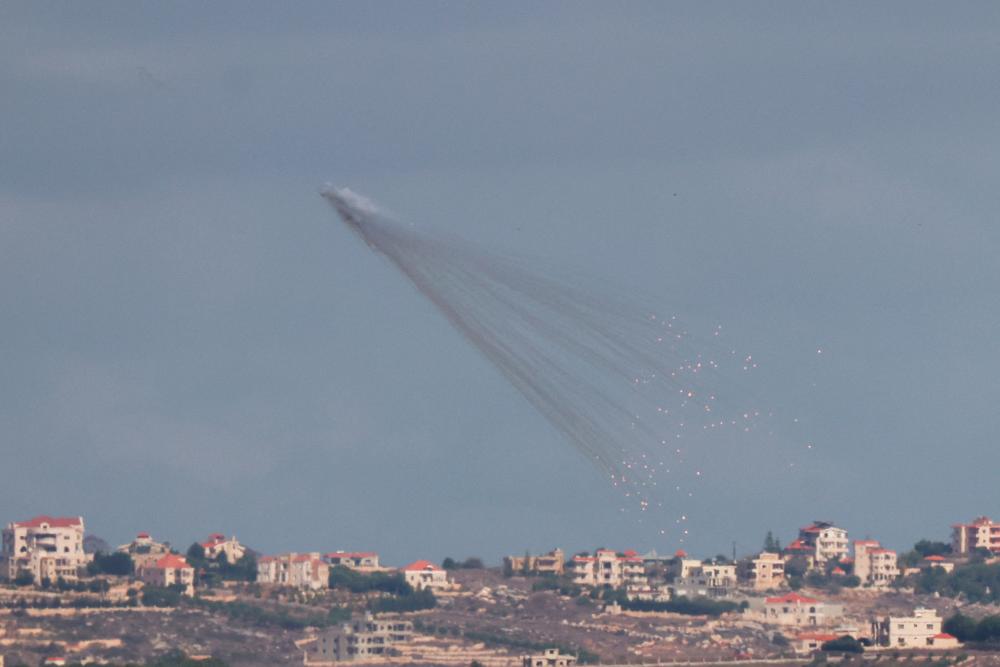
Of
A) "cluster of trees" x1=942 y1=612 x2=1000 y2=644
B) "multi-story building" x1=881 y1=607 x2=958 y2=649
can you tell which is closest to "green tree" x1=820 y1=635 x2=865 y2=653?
"multi-story building" x1=881 y1=607 x2=958 y2=649

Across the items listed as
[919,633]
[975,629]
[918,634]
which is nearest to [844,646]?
[918,634]

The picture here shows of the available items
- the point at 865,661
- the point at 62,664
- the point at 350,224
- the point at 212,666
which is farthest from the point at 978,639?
the point at 350,224

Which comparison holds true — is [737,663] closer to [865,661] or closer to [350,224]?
[865,661]

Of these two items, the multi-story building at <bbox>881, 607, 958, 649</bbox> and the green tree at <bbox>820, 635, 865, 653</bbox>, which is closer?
the multi-story building at <bbox>881, 607, 958, 649</bbox>

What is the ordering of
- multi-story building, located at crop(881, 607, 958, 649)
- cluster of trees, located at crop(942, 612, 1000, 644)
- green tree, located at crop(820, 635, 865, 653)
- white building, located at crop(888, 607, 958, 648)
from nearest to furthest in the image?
cluster of trees, located at crop(942, 612, 1000, 644) → white building, located at crop(888, 607, 958, 648) → multi-story building, located at crop(881, 607, 958, 649) → green tree, located at crop(820, 635, 865, 653)

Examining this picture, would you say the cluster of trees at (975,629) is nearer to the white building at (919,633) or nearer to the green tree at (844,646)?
the white building at (919,633)

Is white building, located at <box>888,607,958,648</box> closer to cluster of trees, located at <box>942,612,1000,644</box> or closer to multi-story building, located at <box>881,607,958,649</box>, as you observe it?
multi-story building, located at <box>881,607,958,649</box>

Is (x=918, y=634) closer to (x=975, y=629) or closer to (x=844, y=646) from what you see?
(x=844, y=646)
